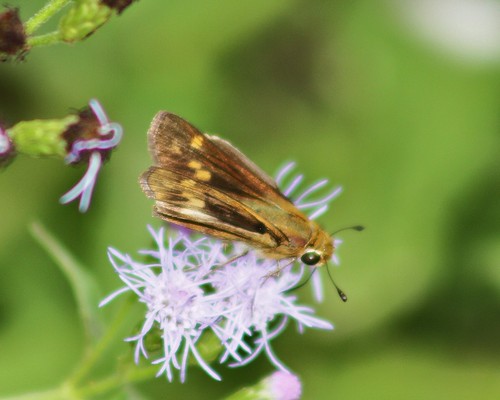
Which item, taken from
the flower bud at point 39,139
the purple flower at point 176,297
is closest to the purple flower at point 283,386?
the purple flower at point 176,297

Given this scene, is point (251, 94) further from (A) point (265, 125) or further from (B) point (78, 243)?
(B) point (78, 243)

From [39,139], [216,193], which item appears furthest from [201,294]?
[39,139]

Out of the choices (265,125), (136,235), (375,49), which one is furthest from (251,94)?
(136,235)

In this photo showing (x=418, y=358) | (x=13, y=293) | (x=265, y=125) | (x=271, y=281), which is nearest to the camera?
(x=271, y=281)

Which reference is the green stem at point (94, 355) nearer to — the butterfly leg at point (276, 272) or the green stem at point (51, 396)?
the green stem at point (51, 396)

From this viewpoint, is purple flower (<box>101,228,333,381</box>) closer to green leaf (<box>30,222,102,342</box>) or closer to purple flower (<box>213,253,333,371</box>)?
purple flower (<box>213,253,333,371</box>)
